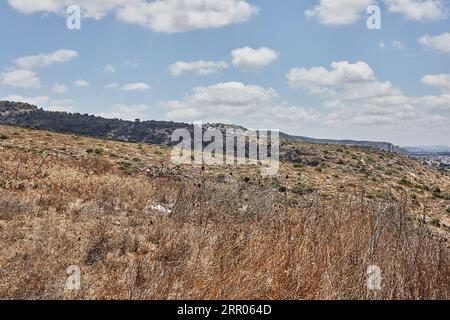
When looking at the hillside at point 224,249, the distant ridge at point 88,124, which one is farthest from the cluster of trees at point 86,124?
the hillside at point 224,249

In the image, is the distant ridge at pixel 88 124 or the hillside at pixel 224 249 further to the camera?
the distant ridge at pixel 88 124

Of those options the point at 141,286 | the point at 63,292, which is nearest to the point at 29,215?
the point at 63,292

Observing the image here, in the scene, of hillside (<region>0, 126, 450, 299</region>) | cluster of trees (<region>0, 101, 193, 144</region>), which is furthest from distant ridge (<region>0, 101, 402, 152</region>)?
hillside (<region>0, 126, 450, 299</region>)

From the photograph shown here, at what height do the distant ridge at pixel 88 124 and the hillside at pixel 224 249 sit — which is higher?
the distant ridge at pixel 88 124

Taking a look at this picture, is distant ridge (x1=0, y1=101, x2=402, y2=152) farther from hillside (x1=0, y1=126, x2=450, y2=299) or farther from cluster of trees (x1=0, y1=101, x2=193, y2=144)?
hillside (x1=0, y1=126, x2=450, y2=299)

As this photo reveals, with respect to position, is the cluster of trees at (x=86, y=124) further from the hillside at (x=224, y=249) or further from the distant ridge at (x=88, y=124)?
the hillside at (x=224, y=249)

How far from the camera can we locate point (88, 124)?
10706 centimetres

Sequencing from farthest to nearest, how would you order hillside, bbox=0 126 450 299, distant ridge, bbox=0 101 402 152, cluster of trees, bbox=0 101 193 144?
cluster of trees, bbox=0 101 193 144 → distant ridge, bbox=0 101 402 152 → hillside, bbox=0 126 450 299

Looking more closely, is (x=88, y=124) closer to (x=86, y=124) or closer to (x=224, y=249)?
(x=86, y=124)

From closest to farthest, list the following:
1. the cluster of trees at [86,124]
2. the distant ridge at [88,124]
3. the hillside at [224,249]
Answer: the hillside at [224,249]
the distant ridge at [88,124]
the cluster of trees at [86,124]

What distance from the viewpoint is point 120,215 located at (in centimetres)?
754

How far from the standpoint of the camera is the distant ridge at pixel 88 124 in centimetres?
9844

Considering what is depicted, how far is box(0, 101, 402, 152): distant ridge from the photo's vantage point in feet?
323
